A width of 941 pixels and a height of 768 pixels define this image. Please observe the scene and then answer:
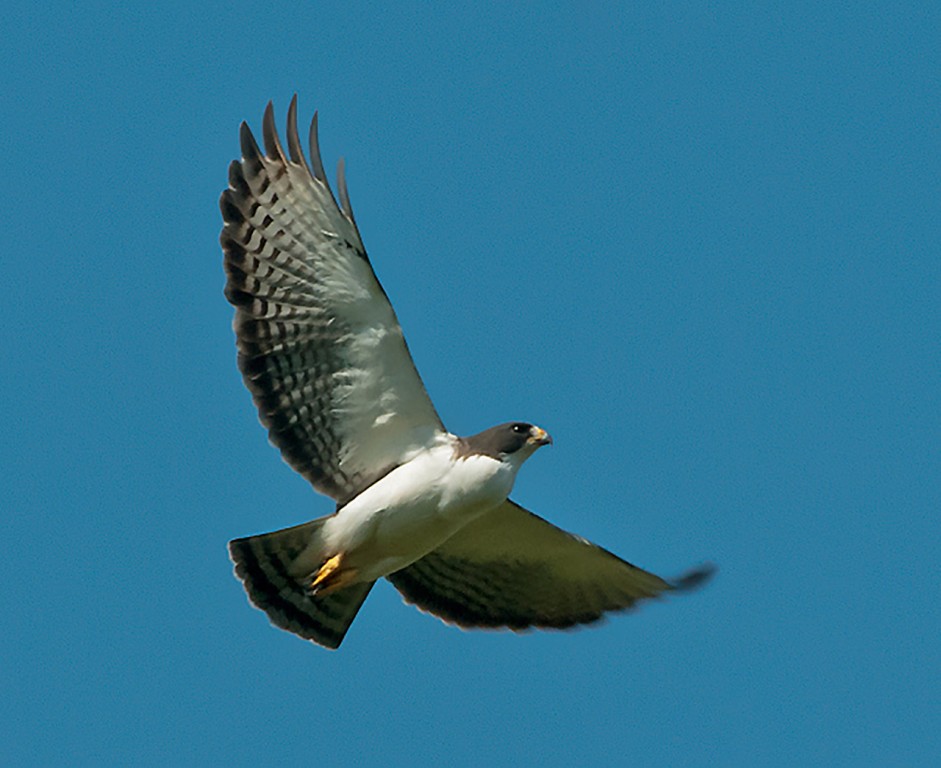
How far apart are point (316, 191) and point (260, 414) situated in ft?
5.59

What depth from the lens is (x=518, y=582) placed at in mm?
16469

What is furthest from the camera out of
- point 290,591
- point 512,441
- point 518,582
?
point 518,582

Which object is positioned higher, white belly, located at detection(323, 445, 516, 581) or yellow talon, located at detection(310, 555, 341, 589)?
white belly, located at detection(323, 445, 516, 581)

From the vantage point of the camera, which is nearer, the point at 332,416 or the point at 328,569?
the point at 328,569

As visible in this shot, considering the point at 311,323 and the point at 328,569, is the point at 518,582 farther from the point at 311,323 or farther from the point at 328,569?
the point at 311,323

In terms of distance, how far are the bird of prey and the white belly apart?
0.03 ft

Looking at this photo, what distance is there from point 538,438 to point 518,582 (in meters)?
1.93

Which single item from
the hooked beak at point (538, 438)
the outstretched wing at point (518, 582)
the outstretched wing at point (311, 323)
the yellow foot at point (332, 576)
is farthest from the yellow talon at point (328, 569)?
the hooked beak at point (538, 438)

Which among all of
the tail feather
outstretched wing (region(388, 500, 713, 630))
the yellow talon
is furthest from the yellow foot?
outstretched wing (region(388, 500, 713, 630))

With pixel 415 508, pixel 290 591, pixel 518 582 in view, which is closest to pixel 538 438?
pixel 415 508

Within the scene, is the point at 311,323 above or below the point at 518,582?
above

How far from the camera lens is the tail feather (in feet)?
50.5

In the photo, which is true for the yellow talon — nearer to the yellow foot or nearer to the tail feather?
the yellow foot

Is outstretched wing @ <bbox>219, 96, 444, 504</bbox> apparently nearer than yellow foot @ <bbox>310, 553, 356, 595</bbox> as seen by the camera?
Yes
